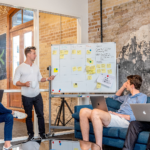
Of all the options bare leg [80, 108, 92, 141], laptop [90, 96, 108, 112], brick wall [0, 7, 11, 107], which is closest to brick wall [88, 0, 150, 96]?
laptop [90, 96, 108, 112]

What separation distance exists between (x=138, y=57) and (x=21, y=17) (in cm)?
235

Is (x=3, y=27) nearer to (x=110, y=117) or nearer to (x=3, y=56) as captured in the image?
(x=3, y=56)

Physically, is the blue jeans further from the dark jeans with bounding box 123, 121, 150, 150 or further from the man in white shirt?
the dark jeans with bounding box 123, 121, 150, 150

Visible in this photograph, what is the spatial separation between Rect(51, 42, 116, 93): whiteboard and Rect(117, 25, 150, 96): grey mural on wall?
0.23m

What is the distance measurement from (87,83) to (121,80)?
0.66 m

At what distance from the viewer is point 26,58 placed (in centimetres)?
456

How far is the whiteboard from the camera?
188 inches

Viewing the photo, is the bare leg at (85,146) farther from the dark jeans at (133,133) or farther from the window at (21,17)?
the window at (21,17)

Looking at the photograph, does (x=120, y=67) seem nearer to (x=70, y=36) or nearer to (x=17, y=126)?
(x=70, y=36)

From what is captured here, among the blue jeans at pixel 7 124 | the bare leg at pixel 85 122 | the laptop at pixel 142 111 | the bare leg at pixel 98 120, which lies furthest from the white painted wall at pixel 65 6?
the laptop at pixel 142 111

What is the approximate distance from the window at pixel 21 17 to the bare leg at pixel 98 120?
2.47 meters

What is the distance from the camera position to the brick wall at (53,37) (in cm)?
525

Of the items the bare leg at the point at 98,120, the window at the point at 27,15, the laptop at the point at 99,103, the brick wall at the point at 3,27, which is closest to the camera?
the bare leg at the point at 98,120

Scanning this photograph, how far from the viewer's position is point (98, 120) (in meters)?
3.35
